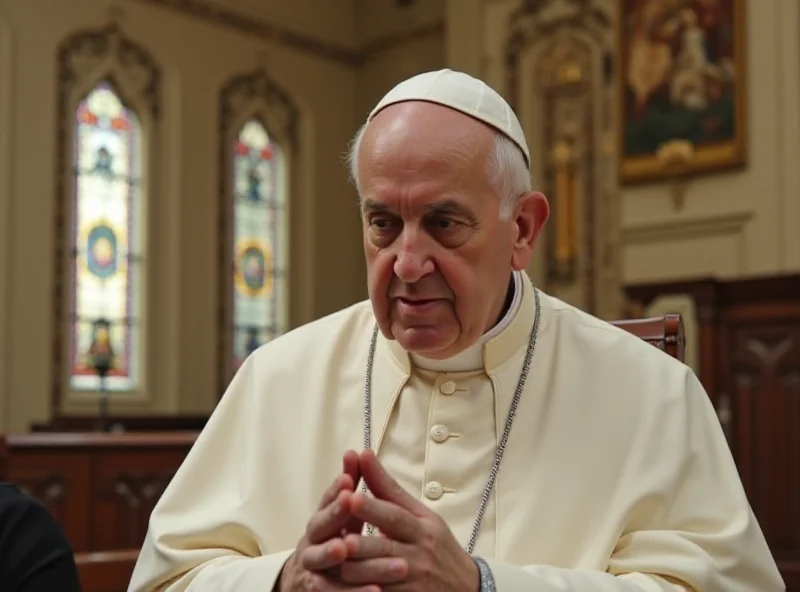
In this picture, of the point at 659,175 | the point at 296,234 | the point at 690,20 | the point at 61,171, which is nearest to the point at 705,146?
the point at 659,175

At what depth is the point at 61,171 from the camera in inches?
416

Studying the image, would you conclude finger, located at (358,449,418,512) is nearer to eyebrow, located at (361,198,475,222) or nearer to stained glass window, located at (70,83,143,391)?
eyebrow, located at (361,198,475,222)

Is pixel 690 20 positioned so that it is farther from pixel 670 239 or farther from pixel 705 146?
pixel 670 239

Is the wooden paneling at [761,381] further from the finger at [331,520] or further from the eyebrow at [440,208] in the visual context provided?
the finger at [331,520]

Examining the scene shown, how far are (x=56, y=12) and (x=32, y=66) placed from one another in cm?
63

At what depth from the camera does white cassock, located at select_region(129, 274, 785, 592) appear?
2037 mm

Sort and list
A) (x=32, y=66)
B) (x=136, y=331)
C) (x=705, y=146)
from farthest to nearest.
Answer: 1. (x=136, y=331)
2. (x=32, y=66)
3. (x=705, y=146)

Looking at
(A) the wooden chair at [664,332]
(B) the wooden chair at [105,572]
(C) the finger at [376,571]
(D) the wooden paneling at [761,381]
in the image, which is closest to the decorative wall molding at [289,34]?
(D) the wooden paneling at [761,381]

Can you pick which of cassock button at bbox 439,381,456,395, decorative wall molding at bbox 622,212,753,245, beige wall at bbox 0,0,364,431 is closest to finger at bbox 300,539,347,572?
cassock button at bbox 439,381,456,395

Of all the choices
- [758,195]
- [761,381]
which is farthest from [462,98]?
[758,195]

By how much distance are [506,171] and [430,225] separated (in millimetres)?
207

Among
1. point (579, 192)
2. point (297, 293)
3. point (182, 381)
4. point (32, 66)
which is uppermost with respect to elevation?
point (32, 66)

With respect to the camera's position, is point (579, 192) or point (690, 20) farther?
point (579, 192)

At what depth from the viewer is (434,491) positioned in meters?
2.17
